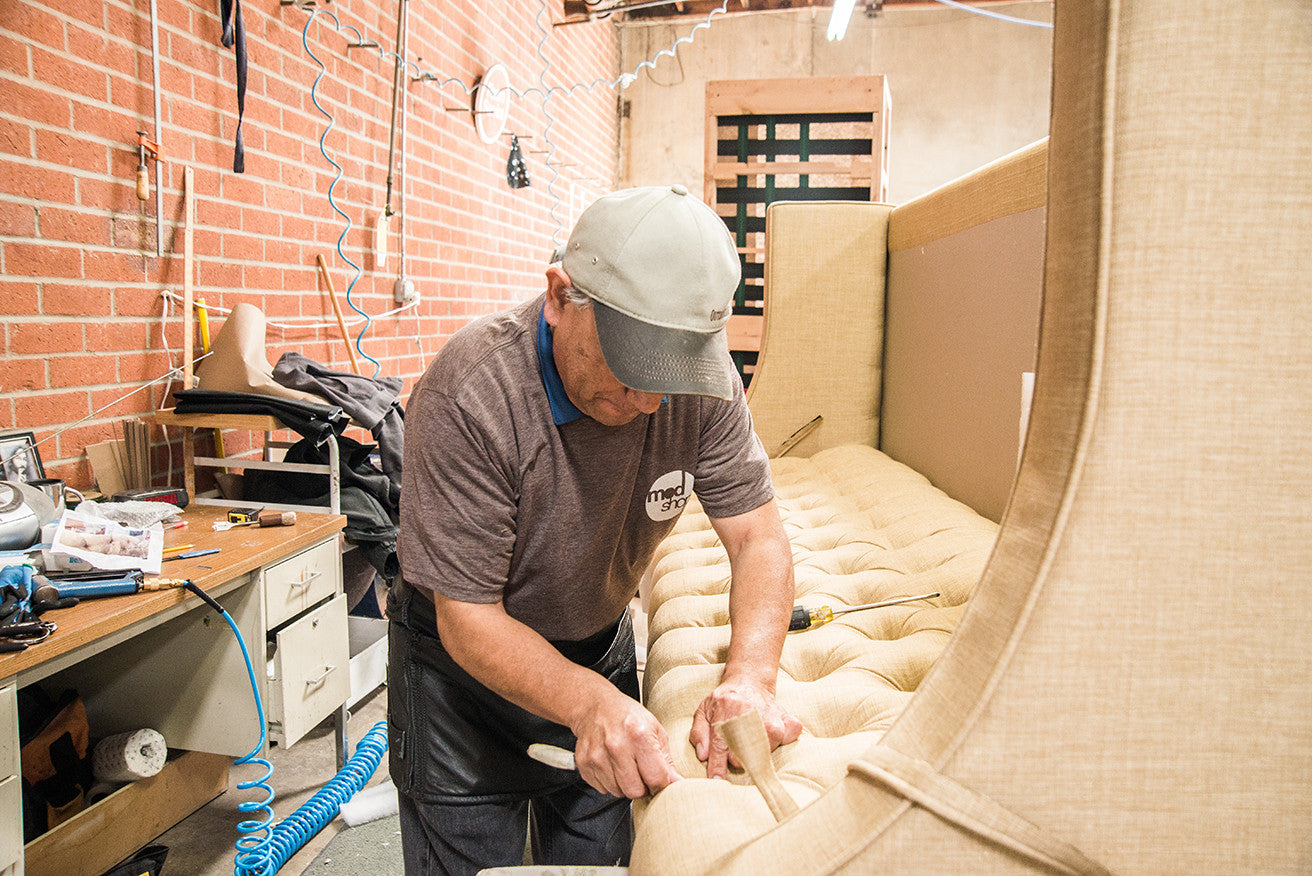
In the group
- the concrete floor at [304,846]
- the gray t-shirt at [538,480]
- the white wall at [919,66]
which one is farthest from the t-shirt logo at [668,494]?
the white wall at [919,66]

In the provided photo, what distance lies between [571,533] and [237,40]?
2.09 m

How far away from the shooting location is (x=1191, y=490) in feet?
1.63

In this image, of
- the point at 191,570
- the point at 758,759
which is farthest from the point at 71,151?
the point at 758,759

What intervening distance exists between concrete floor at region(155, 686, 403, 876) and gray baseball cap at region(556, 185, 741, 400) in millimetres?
1557

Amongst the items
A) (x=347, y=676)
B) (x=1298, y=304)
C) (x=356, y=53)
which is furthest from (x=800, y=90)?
(x=1298, y=304)

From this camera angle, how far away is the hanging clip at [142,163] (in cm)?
207

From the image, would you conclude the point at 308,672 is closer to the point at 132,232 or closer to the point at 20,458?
the point at 20,458

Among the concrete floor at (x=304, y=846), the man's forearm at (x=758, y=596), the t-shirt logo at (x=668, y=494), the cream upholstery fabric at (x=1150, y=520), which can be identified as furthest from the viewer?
the concrete floor at (x=304, y=846)

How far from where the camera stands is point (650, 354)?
3.03 ft

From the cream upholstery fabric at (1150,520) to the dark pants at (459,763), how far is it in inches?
31.6

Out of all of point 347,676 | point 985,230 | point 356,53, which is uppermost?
point 356,53

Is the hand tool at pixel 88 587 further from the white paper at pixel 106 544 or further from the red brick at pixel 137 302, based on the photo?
the red brick at pixel 137 302

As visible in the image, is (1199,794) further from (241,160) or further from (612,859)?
(241,160)

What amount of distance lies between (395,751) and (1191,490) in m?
1.18
